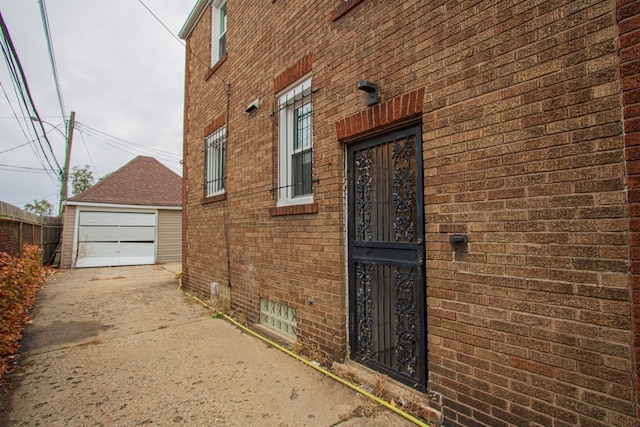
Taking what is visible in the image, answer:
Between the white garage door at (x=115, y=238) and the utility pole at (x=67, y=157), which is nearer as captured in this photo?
the white garage door at (x=115, y=238)

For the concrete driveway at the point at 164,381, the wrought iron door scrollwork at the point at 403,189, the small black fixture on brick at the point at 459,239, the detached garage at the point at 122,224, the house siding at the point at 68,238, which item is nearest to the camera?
the small black fixture on brick at the point at 459,239

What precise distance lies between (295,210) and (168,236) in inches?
515

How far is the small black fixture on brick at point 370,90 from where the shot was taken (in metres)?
3.10

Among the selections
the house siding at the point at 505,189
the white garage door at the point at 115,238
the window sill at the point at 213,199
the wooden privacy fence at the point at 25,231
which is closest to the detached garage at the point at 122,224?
the white garage door at the point at 115,238

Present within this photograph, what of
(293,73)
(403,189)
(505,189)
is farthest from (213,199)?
(505,189)

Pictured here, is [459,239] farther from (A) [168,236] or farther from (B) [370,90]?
(A) [168,236]

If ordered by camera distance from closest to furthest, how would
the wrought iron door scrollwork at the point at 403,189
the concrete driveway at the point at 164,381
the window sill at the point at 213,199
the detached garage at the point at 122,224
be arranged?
the concrete driveway at the point at 164,381, the wrought iron door scrollwork at the point at 403,189, the window sill at the point at 213,199, the detached garage at the point at 122,224

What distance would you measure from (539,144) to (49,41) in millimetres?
8786

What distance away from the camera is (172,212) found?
613 inches

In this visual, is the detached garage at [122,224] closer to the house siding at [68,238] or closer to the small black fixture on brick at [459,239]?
the house siding at [68,238]

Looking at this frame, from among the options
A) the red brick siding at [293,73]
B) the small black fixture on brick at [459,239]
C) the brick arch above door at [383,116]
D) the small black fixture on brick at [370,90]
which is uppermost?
the red brick siding at [293,73]

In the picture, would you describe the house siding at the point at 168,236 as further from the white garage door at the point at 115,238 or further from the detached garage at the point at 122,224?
the white garage door at the point at 115,238

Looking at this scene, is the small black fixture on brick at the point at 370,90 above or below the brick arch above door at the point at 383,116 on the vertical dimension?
above

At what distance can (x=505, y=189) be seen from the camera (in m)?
2.21
